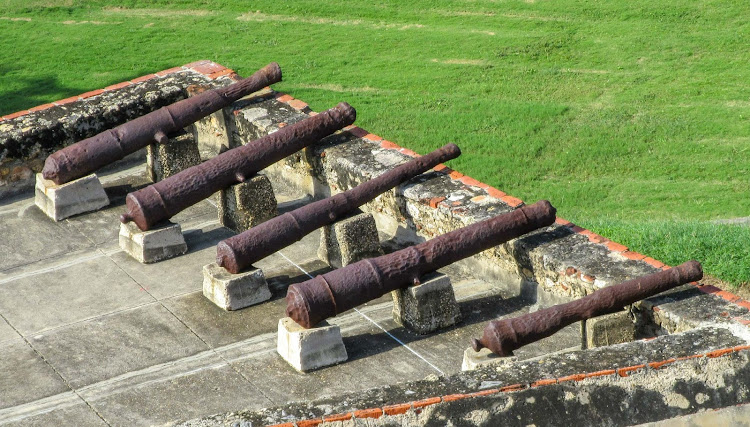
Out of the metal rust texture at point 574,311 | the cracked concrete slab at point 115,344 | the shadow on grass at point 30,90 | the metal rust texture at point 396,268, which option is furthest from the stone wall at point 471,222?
the shadow on grass at point 30,90

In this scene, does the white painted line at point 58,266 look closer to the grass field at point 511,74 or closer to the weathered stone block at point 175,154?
the weathered stone block at point 175,154

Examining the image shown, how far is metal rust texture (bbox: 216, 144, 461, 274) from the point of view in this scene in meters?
8.59

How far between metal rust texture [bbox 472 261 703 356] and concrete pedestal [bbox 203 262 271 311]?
201cm

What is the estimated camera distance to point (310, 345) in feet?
25.5

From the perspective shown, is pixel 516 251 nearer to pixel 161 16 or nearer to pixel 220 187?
pixel 220 187

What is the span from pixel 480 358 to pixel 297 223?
209 centimetres

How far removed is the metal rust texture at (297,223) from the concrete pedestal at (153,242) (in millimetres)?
908

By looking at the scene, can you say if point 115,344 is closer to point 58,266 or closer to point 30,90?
point 58,266

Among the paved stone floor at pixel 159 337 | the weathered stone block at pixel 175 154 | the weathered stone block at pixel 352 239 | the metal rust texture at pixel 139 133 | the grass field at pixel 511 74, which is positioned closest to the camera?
the paved stone floor at pixel 159 337

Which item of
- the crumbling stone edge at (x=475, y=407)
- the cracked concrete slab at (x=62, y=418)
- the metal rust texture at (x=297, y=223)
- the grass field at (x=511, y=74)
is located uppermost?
the crumbling stone edge at (x=475, y=407)

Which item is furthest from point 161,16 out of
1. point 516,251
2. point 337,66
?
point 516,251

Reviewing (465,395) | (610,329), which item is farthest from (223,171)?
(465,395)

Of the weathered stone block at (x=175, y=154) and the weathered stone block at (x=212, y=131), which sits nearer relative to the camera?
the weathered stone block at (x=175, y=154)

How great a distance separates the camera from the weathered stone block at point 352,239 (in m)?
9.05
